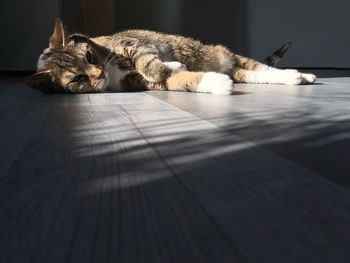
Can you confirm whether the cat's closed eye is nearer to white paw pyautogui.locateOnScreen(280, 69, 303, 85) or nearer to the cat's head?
the cat's head

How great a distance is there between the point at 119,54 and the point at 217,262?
6.74ft

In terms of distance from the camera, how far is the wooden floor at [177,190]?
0.49m

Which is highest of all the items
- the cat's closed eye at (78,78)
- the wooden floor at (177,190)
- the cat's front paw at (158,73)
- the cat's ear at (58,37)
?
the cat's ear at (58,37)

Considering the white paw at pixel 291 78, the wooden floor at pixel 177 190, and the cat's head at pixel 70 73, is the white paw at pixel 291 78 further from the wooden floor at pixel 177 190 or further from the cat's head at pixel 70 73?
the wooden floor at pixel 177 190

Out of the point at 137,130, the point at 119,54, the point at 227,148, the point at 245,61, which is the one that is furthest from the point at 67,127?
the point at 245,61

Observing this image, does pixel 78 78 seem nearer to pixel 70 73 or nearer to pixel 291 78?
pixel 70 73

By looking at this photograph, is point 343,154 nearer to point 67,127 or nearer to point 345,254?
point 345,254

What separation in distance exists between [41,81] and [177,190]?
5.81 ft

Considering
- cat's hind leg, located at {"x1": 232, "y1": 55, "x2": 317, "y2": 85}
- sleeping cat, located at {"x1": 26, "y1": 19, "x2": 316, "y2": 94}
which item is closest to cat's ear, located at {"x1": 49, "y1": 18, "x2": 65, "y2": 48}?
sleeping cat, located at {"x1": 26, "y1": 19, "x2": 316, "y2": 94}

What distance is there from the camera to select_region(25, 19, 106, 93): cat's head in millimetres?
2250

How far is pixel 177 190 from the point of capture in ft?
2.19

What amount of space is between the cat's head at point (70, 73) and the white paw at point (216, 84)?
21.7 inches

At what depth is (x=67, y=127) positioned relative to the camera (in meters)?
1.25

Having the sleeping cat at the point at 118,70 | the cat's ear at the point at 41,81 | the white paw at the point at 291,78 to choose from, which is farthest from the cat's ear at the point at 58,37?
the white paw at the point at 291,78
